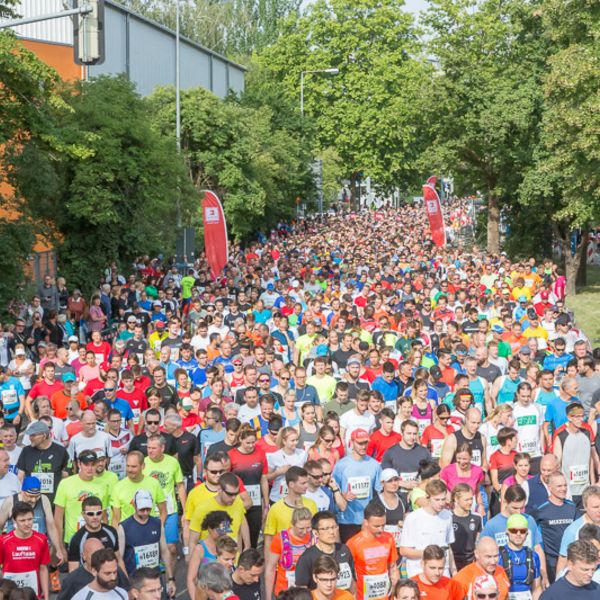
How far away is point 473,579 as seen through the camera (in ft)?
26.0

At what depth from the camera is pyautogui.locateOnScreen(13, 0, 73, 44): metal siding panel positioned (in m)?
39.6

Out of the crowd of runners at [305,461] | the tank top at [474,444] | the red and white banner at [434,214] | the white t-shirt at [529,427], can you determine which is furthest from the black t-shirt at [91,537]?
the red and white banner at [434,214]

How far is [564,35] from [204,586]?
83.1ft

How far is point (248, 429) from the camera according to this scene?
431 inches

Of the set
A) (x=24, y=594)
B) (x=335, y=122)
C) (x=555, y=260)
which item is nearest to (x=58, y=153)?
(x=24, y=594)

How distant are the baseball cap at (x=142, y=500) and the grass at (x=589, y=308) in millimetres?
21775

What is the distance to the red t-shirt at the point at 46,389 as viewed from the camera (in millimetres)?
14930

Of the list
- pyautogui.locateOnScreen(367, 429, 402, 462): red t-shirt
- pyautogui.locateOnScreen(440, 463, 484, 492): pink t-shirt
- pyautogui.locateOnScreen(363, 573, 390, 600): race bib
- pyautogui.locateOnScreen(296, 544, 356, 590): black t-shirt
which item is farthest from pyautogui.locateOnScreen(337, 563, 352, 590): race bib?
pyautogui.locateOnScreen(367, 429, 402, 462): red t-shirt

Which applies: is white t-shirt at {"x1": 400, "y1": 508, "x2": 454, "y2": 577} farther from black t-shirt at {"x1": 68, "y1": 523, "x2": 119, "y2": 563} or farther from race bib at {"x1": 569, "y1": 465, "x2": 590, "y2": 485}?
race bib at {"x1": 569, "y1": 465, "x2": 590, "y2": 485}

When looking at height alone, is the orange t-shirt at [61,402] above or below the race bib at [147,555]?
above

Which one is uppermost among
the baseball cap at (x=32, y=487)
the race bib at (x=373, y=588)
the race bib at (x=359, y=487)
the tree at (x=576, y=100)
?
the tree at (x=576, y=100)

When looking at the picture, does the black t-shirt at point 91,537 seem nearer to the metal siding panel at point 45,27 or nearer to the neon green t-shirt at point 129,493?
the neon green t-shirt at point 129,493

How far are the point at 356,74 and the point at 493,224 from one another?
103 ft

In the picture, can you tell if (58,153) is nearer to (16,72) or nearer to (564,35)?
(16,72)
